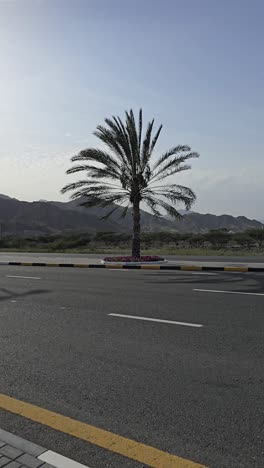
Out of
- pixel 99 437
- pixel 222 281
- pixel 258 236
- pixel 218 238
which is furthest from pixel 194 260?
pixel 218 238

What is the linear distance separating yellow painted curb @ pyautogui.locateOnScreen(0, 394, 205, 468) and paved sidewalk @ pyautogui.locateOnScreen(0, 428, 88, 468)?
32 cm

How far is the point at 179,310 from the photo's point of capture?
8.14m

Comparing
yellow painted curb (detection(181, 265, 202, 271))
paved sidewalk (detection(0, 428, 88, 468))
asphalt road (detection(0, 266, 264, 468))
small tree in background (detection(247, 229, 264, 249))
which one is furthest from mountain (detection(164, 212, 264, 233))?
paved sidewalk (detection(0, 428, 88, 468))

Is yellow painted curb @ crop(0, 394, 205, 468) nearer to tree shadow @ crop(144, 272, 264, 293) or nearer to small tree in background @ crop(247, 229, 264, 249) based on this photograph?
tree shadow @ crop(144, 272, 264, 293)

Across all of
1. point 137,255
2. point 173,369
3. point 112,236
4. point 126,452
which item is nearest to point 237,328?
point 173,369

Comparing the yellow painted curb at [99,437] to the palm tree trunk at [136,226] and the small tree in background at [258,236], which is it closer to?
the palm tree trunk at [136,226]

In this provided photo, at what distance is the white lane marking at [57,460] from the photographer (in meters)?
2.94

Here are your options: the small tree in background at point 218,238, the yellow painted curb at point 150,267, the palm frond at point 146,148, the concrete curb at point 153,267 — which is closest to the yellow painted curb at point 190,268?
the concrete curb at point 153,267

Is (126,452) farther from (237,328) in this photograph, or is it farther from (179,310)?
(179,310)

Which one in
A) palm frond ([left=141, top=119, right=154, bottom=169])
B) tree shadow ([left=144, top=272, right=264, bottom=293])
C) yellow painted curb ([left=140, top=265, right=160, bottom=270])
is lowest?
tree shadow ([left=144, top=272, right=264, bottom=293])

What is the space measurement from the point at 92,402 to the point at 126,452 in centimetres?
95

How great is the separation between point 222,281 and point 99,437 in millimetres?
9552

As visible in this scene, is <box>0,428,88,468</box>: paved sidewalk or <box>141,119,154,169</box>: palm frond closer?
<box>0,428,88,468</box>: paved sidewalk

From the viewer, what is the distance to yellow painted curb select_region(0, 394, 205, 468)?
302 cm
